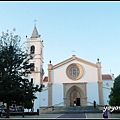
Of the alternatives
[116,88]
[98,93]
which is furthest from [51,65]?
[116,88]

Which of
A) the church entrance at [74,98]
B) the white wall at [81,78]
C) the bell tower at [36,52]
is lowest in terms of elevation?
the church entrance at [74,98]

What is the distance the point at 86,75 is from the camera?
4050cm

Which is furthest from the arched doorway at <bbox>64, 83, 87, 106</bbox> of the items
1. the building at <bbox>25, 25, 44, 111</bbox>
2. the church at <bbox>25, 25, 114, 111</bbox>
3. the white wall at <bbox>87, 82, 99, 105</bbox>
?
the building at <bbox>25, 25, 44, 111</bbox>

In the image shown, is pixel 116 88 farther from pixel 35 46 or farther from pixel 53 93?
pixel 35 46

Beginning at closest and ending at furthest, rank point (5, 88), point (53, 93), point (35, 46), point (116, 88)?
point (5, 88) → point (116, 88) → point (53, 93) → point (35, 46)

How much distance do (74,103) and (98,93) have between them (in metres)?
5.93

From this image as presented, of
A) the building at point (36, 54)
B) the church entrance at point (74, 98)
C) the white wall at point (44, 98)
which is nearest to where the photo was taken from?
the white wall at point (44, 98)

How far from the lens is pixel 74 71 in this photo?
4084 centimetres

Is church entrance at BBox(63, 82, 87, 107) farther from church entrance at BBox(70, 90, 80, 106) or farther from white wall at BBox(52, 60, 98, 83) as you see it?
white wall at BBox(52, 60, 98, 83)

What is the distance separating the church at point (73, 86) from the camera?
39.5 metres

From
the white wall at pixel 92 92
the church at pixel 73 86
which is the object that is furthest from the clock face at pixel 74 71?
the white wall at pixel 92 92

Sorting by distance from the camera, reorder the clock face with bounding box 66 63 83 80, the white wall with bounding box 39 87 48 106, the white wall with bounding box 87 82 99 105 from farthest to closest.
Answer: the clock face with bounding box 66 63 83 80
the white wall with bounding box 39 87 48 106
the white wall with bounding box 87 82 99 105

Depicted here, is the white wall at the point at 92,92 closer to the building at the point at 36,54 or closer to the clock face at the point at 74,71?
the clock face at the point at 74,71

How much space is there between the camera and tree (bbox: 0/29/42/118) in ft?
69.3
